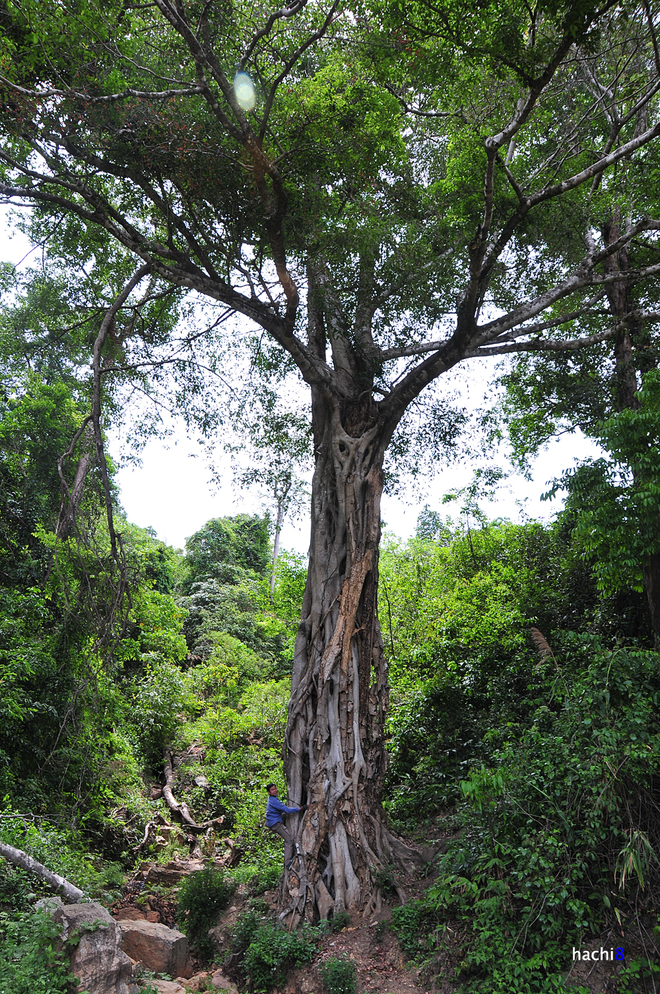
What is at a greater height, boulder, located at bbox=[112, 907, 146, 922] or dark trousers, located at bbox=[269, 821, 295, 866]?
dark trousers, located at bbox=[269, 821, 295, 866]

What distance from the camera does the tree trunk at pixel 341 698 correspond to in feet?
19.4

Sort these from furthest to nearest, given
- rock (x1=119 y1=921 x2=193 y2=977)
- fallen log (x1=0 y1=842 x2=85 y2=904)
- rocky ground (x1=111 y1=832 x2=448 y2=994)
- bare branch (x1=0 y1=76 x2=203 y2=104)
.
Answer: rock (x1=119 y1=921 x2=193 y2=977) → bare branch (x1=0 y1=76 x2=203 y2=104) → fallen log (x1=0 y1=842 x2=85 y2=904) → rocky ground (x1=111 y1=832 x2=448 y2=994)

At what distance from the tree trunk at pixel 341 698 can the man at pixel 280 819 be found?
10cm

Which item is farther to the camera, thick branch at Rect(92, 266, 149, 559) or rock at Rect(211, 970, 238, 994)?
thick branch at Rect(92, 266, 149, 559)

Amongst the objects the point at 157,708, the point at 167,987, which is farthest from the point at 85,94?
the point at 157,708

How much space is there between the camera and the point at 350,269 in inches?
303

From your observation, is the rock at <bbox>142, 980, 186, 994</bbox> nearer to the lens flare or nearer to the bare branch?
the bare branch

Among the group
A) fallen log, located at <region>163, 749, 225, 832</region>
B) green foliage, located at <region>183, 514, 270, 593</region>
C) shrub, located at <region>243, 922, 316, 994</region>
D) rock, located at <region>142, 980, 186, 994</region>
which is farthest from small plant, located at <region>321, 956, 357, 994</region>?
green foliage, located at <region>183, 514, 270, 593</region>

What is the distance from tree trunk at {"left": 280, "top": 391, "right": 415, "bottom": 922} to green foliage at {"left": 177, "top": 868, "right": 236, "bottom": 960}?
120cm

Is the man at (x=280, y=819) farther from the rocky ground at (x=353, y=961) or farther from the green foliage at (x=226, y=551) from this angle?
the green foliage at (x=226, y=551)

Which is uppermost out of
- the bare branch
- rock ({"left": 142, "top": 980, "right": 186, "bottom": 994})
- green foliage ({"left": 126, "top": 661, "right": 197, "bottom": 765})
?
the bare branch

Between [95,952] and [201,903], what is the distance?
2606mm

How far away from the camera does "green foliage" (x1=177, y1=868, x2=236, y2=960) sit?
21.2 feet

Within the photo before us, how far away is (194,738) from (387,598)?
511 centimetres
